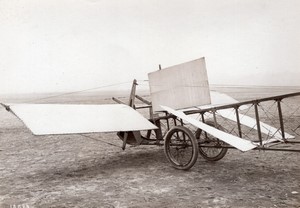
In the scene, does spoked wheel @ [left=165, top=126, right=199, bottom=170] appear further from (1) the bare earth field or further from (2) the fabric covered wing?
(2) the fabric covered wing

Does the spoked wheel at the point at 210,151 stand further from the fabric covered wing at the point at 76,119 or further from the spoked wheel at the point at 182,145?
the fabric covered wing at the point at 76,119

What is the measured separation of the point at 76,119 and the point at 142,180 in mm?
2752

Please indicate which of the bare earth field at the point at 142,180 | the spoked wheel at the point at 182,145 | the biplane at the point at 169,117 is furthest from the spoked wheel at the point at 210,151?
the spoked wheel at the point at 182,145

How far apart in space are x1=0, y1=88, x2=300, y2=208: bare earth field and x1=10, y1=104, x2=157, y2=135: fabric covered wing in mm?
1352

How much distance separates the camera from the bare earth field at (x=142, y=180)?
6.50m

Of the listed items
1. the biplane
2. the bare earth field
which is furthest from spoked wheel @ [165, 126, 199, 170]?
the bare earth field

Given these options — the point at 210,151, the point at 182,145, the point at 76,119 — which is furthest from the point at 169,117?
the point at 76,119

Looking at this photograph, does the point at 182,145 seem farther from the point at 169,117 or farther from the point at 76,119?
the point at 76,119

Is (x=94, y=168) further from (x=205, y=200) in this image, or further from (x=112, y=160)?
(x=205, y=200)

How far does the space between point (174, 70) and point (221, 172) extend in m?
3.79

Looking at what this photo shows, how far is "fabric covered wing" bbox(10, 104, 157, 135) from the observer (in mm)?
8281

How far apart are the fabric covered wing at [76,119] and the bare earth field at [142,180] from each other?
135 centimetres

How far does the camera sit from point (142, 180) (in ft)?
26.4

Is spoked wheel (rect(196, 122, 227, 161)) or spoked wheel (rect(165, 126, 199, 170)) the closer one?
spoked wheel (rect(165, 126, 199, 170))
